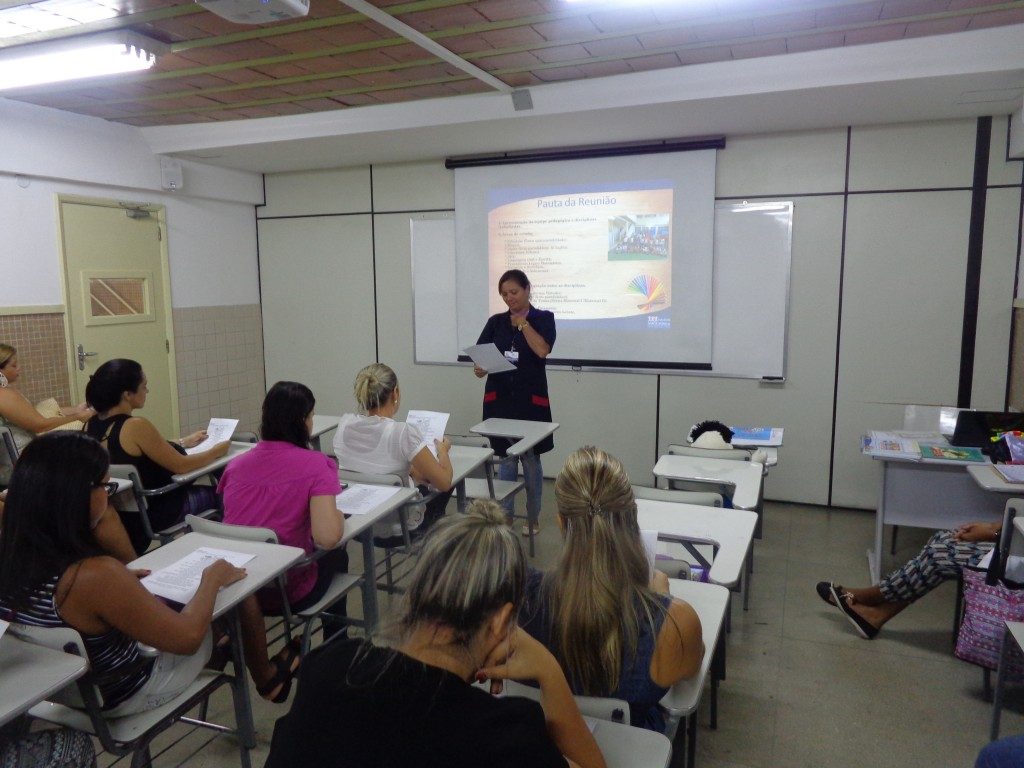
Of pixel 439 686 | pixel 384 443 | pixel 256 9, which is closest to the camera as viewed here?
pixel 439 686

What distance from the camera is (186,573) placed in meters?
1.91

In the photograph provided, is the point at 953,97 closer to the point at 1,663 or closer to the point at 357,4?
the point at 357,4

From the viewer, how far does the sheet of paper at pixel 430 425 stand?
2.96 metres

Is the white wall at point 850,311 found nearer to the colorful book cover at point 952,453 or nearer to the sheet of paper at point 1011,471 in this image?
the colorful book cover at point 952,453

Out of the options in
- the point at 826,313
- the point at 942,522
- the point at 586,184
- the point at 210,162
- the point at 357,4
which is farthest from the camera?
the point at 210,162

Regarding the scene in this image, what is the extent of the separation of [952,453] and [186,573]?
329 centimetres

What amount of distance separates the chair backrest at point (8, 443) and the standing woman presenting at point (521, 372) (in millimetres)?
2286

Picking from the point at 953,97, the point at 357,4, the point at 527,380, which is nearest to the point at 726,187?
the point at 953,97

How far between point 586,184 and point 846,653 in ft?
11.2

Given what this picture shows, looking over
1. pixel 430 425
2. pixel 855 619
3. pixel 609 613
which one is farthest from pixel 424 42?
pixel 855 619

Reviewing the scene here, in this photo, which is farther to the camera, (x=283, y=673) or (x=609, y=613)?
(x=283, y=673)

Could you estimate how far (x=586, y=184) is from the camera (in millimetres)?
4984

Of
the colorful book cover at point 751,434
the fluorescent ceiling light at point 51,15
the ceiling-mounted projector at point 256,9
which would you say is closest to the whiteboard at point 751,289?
the colorful book cover at point 751,434

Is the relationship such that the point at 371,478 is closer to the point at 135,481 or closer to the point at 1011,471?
the point at 135,481
